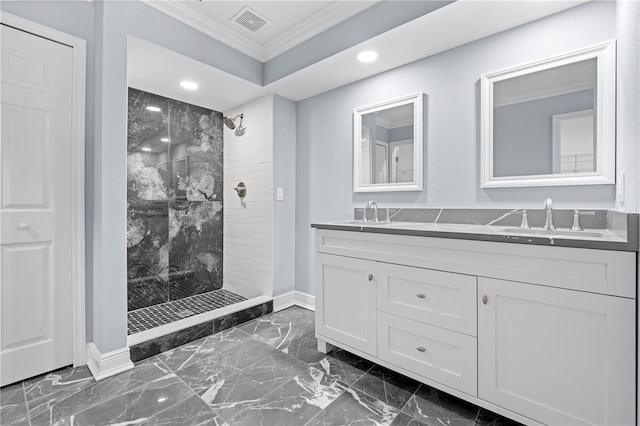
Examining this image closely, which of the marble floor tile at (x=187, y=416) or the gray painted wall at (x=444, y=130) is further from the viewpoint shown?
the gray painted wall at (x=444, y=130)

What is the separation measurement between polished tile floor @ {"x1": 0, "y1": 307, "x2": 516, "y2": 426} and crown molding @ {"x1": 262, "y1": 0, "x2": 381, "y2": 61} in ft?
8.00

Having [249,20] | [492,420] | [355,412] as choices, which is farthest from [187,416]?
[249,20]

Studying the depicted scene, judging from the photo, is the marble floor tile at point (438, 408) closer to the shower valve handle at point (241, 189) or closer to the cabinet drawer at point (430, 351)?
the cabinet drawer at point (430, 351)

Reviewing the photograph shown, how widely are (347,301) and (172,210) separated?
88.2 inches

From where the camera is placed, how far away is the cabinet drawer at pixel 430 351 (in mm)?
1453

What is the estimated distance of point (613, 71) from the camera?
1.56 m

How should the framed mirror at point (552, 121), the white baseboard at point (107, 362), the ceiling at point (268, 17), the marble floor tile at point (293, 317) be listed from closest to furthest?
the framed mirror at point (552, 121)
the white baseboard at point (107, 362)
the ceiling at point (268, 17)
the marble floor tile at point (293, 317)

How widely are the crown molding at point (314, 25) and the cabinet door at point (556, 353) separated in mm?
1967

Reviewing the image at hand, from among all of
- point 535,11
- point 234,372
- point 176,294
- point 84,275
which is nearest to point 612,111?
point 535,11

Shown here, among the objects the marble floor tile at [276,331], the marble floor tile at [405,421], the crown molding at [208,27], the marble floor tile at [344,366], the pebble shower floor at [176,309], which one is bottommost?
the marble floor tile at [405,421]

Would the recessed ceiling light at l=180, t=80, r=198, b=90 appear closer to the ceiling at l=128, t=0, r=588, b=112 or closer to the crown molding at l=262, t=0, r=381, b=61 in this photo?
the ceiling at l=128, t=0, r=588, b=112

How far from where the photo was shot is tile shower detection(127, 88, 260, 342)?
2.91m

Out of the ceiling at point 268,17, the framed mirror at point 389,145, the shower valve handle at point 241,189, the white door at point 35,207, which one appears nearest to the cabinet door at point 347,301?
the framed mirror at point 389,145

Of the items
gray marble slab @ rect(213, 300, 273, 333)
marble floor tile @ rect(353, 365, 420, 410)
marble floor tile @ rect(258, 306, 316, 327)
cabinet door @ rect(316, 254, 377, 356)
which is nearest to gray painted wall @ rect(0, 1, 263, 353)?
gray marble slab @ rect(213, 300, 273, 333)
